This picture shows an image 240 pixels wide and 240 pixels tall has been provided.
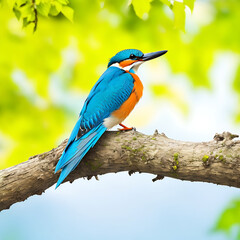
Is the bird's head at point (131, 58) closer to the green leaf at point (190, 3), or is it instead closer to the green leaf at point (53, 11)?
the green leaf at point (53, 11)

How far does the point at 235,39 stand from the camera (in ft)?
18.4

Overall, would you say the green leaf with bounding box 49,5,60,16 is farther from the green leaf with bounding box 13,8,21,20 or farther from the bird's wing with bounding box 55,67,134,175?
the bird's wing with bounding box 55,67,134,175

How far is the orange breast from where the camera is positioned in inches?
146

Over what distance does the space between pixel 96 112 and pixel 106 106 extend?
4.1 inches

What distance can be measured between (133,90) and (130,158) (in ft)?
2.47

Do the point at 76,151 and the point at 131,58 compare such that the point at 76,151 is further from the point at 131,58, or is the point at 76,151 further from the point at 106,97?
the point at 131,58

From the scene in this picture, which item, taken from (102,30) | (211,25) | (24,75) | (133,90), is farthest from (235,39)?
(24,75)

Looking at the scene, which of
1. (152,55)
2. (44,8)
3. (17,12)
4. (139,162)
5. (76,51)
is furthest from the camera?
(76,51)

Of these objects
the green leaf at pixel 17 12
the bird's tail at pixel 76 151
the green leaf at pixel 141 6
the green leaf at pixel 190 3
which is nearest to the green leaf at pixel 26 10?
the green leaf at pixel 17 12

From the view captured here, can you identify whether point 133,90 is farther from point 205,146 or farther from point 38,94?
point 38,94

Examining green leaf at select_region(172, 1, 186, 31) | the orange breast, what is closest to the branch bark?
the orange breast

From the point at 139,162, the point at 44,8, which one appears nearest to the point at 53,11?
the point at 44,8

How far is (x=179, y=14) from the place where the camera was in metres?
3.21

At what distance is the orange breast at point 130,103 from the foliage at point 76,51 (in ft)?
5.80
